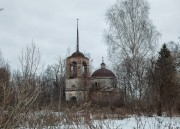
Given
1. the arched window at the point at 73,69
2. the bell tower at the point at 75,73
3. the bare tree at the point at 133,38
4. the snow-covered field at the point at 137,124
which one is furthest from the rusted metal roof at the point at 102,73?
the snow-covered field at the point at 137,124

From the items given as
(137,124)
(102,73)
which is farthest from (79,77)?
(137,124)

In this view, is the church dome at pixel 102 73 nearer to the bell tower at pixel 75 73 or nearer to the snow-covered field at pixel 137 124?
the bell tower at pixel 75 73

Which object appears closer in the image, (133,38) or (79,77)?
(133,38)

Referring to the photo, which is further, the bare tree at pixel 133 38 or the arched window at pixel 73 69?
the arched window at pixel 73 69

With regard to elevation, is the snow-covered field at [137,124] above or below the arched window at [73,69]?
below

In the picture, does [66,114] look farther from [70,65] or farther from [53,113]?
[70,65]

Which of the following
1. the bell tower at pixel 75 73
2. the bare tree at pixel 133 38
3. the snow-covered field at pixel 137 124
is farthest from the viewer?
the bell tower at pixel 75 73

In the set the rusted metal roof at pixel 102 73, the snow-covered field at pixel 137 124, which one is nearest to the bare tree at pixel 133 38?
the snow-covered field at pixel 137 124

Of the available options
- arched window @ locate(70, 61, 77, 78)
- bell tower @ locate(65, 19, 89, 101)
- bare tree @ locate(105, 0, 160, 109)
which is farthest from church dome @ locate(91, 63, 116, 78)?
bare tree @ locate(105, 0, 160, 109)

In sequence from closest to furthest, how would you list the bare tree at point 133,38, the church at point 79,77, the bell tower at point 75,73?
1. the bare tree at point 133,38
2. the church at point 79,77
3. the bell tower at point 75,73

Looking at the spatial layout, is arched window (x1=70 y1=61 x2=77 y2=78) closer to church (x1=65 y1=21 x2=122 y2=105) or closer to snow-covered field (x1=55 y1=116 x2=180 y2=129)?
church (x1=65 y1=21 x2=122 y2=105)

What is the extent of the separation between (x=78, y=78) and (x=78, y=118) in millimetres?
47346

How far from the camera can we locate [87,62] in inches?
2203

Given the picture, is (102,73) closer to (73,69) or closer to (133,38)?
(73,69)
